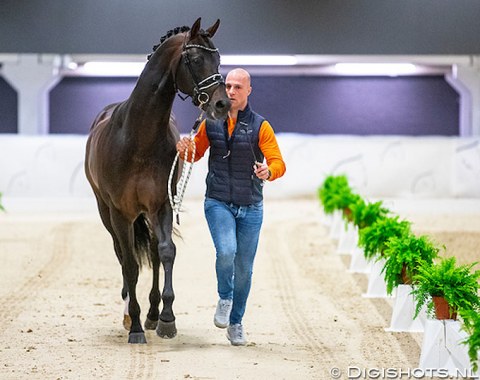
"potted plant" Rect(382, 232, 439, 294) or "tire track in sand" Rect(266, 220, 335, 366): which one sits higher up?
"potted plant" Rect(382, 232, 439, 294)

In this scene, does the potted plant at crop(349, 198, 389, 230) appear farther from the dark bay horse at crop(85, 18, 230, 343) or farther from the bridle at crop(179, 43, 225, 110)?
the bridle at crop(179, 43, 225, 110)

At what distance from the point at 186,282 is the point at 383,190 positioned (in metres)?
10.4

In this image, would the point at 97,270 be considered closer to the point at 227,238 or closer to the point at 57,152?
the point at 227,238

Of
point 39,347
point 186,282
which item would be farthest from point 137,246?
point 186,282

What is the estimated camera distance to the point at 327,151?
65.7 ft

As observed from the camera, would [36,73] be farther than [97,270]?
Yes

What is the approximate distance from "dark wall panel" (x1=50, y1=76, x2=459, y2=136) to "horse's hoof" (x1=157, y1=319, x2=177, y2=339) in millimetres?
19225

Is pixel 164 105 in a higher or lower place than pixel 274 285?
higher

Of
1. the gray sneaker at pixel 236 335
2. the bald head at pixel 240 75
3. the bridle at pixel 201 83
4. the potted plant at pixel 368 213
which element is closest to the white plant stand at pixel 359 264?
the potted plant at pixel 368 213

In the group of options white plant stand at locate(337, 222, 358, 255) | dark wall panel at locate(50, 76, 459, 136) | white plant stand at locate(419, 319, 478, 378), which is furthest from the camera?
dark wall panel at locate(50, 76, 459, 136)

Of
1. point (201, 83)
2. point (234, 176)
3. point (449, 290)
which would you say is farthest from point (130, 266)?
point (449, 290)

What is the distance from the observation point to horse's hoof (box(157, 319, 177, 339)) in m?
6.76

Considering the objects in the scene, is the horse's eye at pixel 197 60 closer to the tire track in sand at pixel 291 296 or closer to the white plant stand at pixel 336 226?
the tire track in sand at pixel 291 296

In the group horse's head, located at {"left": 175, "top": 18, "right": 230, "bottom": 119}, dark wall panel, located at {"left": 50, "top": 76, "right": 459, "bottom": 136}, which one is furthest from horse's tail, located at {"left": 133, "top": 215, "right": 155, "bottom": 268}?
dark wall panel, located at {"left": 50, "top": 76, "right": 459, "bottom": 136}
